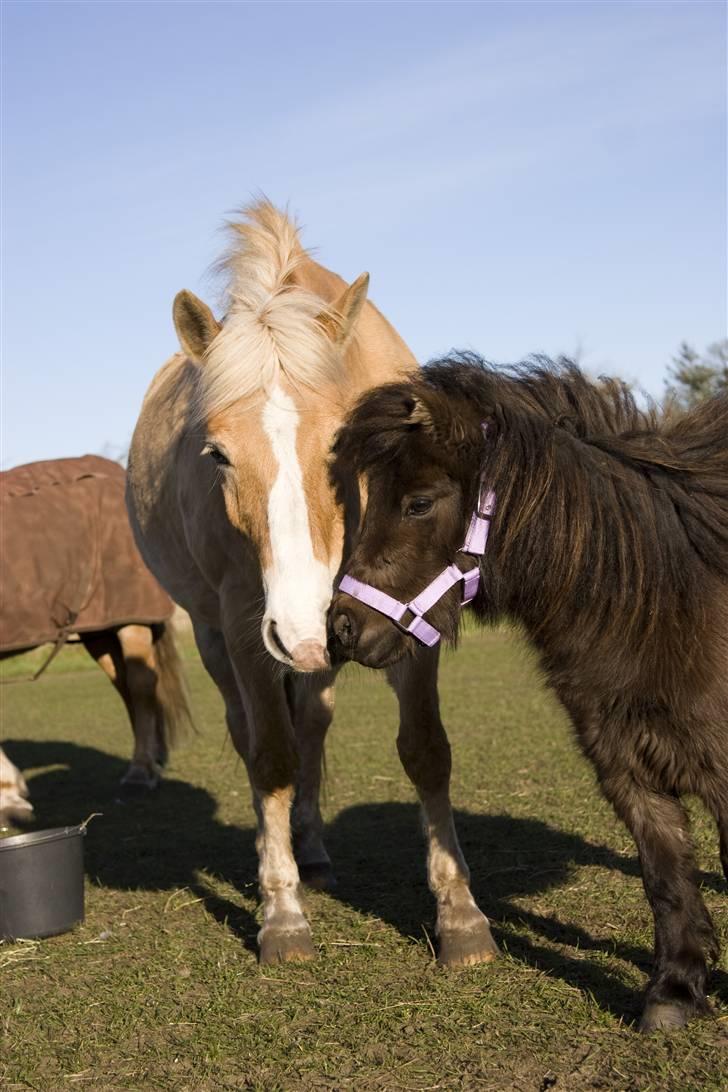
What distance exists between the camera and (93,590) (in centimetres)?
901

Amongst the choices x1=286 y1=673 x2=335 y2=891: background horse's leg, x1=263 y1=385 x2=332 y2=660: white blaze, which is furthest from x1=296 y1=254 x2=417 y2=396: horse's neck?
x1=286 y1=673 x2=335 y2=891: background horse's leg

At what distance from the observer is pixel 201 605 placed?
235 inches

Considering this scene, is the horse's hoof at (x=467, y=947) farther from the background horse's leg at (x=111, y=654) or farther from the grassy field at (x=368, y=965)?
the background horse's leg at (x=111, y=654)

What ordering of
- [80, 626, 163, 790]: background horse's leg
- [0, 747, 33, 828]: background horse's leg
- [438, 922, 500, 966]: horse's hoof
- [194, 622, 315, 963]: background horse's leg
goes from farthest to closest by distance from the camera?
[80, 626, 163, 790]: background horse's leg
[0, 747, 33, 828]: background horse's leg
[194, 622, 315, 963]: background horse's leg
[438, 922, 500, 966]: horse's hoof

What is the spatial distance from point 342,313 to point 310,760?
106 inches

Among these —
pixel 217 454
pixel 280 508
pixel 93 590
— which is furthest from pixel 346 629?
pixel 93 590

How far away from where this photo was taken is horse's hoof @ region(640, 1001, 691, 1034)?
127 inches

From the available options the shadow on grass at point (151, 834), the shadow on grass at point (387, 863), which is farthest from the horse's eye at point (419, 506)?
the shadow on grass at point (151, 834)

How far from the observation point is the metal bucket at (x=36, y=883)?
4.91 meters

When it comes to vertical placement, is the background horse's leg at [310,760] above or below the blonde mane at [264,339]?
below

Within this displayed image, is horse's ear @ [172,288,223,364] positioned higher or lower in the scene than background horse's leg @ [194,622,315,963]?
higher

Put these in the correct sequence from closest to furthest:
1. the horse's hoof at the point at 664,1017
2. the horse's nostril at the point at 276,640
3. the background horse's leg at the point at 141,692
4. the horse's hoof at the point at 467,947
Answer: the horse's hoof at the point at 664,1017 < the horse's nostril at the point at 276,640 < the horse's hoof at the point at 467,947 < the background horse's leg at the point at 141,692

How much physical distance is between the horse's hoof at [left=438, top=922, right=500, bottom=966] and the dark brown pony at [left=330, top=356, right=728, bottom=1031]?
96 cm

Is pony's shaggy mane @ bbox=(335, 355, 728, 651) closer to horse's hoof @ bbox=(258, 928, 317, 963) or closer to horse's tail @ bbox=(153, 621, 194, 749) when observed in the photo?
horse's hoof @ bbox=(258, 928, 317, 963)
